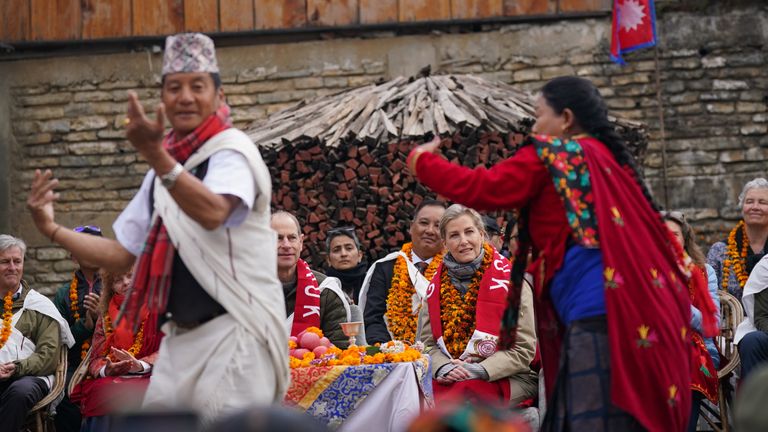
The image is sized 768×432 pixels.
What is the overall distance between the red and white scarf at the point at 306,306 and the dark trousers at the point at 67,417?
8.37ft

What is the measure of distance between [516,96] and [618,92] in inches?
73.3

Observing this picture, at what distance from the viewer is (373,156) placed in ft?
33.8

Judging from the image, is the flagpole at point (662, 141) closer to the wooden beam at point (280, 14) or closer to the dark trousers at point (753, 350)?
the wooden beam at point (280, 14)

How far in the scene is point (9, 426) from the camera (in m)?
7.65

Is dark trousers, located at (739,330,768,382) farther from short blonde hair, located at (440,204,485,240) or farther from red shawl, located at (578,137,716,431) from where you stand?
red shawl, located at (578,137,716,431)

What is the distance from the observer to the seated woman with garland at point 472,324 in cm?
669

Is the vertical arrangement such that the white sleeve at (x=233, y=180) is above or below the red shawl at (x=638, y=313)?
above

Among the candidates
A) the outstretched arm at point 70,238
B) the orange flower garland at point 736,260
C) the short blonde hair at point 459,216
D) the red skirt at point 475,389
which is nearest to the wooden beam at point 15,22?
the short blonde hair at point 459,216

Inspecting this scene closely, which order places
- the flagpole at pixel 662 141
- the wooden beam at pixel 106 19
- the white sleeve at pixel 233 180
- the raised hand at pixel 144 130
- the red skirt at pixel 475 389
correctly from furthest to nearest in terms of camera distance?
the wooden beam at pixel 106 19, the flagpole at pixel 662 141, the red skirt at pixel 475 389, the white sleeve at pixel 233 180, the raised hand at pixel 144 130

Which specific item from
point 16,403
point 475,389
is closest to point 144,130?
point 475,389

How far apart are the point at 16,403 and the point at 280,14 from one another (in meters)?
6.71

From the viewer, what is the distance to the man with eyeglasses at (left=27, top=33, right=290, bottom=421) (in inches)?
141

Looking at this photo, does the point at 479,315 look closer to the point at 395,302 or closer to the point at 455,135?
the point at 395,302

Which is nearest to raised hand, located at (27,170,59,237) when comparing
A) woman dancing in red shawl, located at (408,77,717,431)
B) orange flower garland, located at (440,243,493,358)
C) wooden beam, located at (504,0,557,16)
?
woman dancing in red shawl, located at (408,77,717,431)
